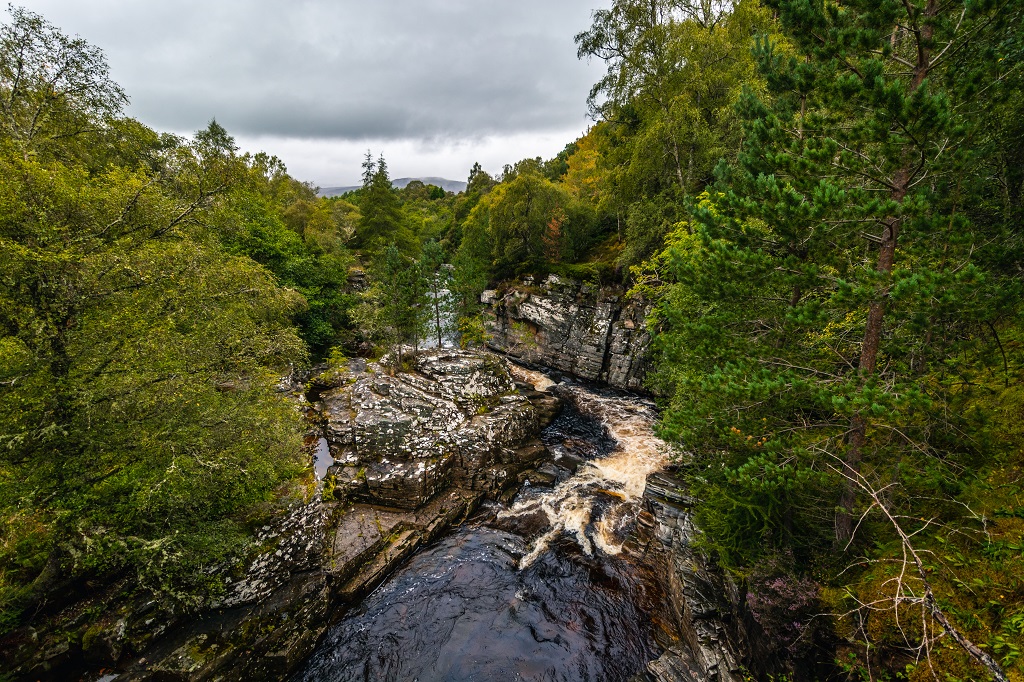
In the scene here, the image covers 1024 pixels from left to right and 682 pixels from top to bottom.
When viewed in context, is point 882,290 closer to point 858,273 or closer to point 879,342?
point 858,273

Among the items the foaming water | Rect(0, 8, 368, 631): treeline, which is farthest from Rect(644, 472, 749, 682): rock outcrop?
Rect(0, 8, 368, 631): treeline

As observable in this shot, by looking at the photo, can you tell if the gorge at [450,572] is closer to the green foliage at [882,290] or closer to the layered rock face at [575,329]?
the green foliage at [882,290]

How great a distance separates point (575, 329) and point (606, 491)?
14.4 meters

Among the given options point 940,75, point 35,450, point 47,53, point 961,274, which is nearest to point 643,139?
point 940,75

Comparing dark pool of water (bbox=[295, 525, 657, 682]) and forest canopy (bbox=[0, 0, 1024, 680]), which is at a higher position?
forest canopy (bbox=[0, 0, 1024, 680])

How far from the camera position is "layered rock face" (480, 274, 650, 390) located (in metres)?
25.6

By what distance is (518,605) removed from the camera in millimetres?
11516

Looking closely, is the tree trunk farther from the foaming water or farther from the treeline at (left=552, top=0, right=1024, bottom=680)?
the foaming water

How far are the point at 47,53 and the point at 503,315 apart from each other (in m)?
27.4

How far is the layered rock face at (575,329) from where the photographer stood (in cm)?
2564

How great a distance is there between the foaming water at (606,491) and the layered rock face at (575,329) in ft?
13.0

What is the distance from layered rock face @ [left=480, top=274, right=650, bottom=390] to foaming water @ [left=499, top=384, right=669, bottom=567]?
156 inches

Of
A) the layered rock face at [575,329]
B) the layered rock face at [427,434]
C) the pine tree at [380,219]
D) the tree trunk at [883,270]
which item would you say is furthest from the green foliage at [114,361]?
the pine tree at [380,219]

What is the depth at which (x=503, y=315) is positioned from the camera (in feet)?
113
